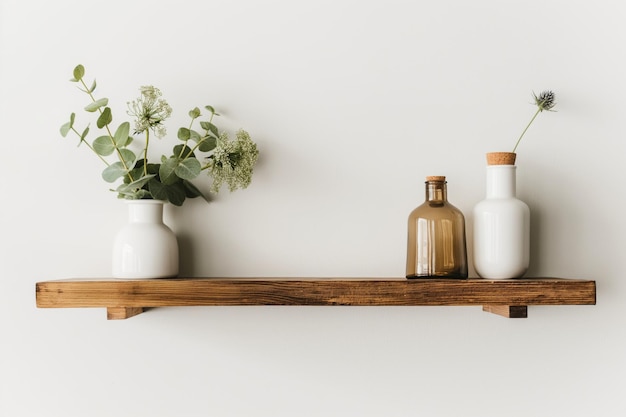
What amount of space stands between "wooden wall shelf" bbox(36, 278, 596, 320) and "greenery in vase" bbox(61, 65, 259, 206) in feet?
0.67

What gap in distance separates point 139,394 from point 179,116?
1.90ft

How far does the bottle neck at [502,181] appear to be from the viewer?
46.3 inches

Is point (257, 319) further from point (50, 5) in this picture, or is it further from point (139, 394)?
point (50, 5)

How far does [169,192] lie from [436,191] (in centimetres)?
52

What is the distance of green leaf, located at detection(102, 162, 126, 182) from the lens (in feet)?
3.92

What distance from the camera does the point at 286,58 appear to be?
128cm

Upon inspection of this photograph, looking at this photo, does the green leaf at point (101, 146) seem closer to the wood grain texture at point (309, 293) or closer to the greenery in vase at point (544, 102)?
the wood grain texture at point (309, 293)

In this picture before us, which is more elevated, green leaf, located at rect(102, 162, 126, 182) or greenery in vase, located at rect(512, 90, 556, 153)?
greenery in vase, located at rect(512, 90, 556, 153)

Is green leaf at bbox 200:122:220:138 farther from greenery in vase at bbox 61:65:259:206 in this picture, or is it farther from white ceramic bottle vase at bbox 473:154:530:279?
white ceramic bottle vase at bbox 473:154:530:279

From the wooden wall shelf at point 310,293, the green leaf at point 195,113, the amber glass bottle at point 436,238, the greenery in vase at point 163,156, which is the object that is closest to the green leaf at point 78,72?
the greenery in vase at point 163,156

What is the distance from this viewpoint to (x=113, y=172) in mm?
1201

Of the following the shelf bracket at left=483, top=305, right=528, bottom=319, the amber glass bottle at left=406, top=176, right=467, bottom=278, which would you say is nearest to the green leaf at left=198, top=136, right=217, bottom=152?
the amber glass bottle at left=406, top=176, right=467, bottom=278

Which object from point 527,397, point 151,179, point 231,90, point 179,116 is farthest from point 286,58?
point 527,397

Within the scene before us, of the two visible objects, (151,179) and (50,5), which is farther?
(50,5)
